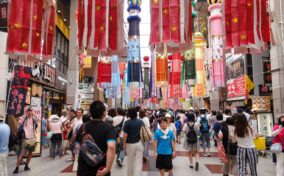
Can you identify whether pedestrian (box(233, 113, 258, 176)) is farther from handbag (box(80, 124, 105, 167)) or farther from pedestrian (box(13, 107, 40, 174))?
pedestrian (box(13, 107, 40, 174))

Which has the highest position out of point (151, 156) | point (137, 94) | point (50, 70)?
point (50, 70)

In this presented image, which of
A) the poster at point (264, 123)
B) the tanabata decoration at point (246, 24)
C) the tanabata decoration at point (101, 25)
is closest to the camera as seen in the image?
the tanabata decoration at point (246, 24)

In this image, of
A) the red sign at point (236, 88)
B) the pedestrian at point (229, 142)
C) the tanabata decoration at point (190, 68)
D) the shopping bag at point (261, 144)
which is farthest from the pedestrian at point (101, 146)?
the red sign at point (236, 88)

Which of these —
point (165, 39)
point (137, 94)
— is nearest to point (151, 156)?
point (165, 39)

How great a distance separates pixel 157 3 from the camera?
6242mm

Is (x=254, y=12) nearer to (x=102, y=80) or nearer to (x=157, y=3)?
(x=157, y=3)

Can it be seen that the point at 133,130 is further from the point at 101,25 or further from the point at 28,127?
the point at 28,127

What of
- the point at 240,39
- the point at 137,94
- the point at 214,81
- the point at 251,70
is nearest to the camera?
the point at 240,39

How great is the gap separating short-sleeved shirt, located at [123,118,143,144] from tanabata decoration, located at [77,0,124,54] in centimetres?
184

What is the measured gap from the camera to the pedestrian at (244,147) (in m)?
5.59

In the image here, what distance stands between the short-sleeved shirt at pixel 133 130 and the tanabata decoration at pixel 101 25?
1.84 m

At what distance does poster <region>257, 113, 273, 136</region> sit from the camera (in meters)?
12.8

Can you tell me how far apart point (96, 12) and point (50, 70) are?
13.1m

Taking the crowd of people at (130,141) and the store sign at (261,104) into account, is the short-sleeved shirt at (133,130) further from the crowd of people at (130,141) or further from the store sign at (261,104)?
the store sign at (261,104)
